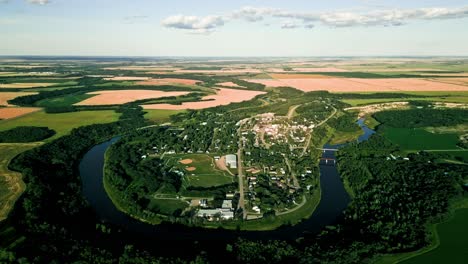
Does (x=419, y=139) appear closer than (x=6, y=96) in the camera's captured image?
Yes

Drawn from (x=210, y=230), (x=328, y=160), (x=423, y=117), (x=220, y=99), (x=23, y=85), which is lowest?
(x=210, y=230)

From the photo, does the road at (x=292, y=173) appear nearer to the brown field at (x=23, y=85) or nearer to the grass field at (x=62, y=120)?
the grass field at (x=62, y=120)

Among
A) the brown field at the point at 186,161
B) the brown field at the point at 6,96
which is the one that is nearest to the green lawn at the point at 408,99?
the brown field at the point at 186,161

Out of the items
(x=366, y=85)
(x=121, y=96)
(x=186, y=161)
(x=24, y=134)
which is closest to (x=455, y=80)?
(x=366, y=85)

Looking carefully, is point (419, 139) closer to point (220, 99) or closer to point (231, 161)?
point (231, 161)

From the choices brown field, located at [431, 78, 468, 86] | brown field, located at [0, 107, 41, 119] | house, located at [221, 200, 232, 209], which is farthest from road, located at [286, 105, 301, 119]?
brown field, located at [431, 78, 468, 86]

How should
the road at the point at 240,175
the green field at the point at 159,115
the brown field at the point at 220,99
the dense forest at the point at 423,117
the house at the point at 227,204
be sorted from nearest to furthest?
the house at the point at 227,204 < the road at the point at 240,175 < the dense forest at the point at 423,117 < the green field at the point at 159,115 < the brown field at the point at 220,99
